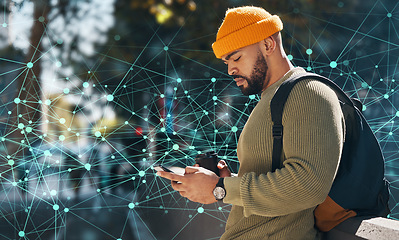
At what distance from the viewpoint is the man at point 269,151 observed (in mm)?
1254

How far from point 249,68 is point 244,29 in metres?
0.15

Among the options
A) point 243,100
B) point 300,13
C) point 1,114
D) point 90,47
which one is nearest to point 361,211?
point 243,100

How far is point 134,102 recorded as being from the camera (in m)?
3.91

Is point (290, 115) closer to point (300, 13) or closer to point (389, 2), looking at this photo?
point (300, 13)

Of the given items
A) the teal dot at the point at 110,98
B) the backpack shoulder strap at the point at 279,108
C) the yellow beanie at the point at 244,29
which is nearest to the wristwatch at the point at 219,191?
the backpack shoulder strap at the point at 279,108

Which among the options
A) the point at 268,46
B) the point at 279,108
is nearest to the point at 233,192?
the point at 279,108

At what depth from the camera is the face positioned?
1621 millimetres

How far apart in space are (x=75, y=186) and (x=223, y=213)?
56.1 inches

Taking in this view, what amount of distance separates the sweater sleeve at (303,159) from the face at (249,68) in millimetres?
298

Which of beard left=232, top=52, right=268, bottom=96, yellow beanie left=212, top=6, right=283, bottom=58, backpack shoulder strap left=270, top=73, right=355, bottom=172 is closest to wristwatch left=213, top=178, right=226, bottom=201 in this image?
backpack shoulder strap left=270, top=73, right=355, bottom=172

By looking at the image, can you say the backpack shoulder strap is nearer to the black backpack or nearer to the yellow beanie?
the black backpack

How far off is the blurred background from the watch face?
8.20ft

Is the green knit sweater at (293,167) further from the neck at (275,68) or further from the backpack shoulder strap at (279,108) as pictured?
the neck at (275,68)

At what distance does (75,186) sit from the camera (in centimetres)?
387
